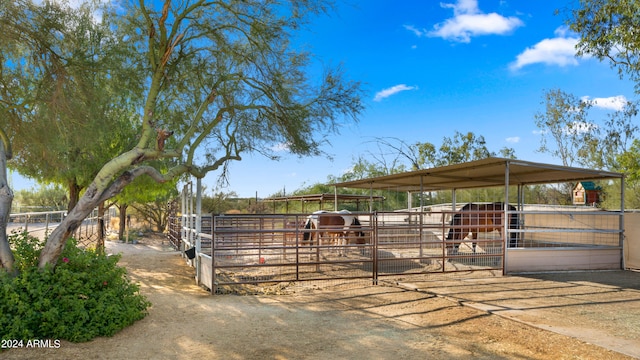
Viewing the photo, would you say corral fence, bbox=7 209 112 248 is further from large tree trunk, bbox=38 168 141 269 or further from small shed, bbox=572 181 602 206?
small shed, bbox=572 181 602 206

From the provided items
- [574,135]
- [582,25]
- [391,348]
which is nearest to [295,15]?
[391,348]

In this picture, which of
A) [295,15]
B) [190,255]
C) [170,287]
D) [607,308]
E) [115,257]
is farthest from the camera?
[190,255]

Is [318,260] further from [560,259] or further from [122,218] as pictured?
→ [122,218]

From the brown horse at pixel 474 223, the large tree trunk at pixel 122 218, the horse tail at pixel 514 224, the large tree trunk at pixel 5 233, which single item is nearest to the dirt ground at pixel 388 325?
the large tree trunk at pixel 5 233

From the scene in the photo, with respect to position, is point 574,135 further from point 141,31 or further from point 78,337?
point 78,337

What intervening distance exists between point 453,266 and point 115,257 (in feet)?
22.3

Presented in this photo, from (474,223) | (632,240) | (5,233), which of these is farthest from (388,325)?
(632,240)

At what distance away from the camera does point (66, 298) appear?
452cm

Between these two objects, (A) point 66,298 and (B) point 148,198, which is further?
(B) point 148,198

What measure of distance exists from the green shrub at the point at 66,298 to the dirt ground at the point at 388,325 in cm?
16

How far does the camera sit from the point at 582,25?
1068cm

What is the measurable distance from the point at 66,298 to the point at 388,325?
3420mm

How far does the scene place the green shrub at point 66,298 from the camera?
431cm

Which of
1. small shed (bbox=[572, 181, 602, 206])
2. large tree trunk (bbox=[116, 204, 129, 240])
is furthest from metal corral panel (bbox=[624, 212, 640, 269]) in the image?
large tree trunk (bbox=[116, 204, 129, 240])
